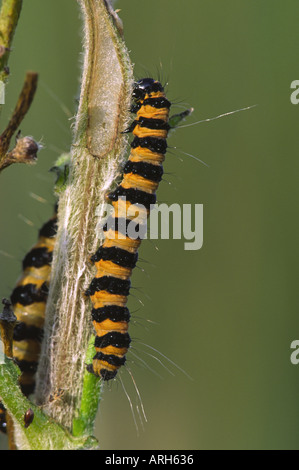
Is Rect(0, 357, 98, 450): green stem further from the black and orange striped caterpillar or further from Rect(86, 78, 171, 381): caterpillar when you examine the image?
the black and orange striped caterpillar

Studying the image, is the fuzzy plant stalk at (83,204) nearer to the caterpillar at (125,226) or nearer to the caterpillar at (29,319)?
the caterpillar at (125,226)

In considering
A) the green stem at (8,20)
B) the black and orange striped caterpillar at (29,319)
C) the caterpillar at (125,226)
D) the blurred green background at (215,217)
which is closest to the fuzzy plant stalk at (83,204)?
the caterpillar at (125,226)

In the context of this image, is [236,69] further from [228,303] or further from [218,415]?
[218,415]

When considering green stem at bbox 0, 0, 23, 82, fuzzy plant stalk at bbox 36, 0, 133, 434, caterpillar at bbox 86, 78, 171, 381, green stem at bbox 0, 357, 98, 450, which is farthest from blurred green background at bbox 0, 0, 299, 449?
green stem at bbox 0, 0, 23, 82

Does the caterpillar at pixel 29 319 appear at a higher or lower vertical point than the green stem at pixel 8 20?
lower

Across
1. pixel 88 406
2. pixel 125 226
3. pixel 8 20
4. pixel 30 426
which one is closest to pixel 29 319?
pixel 125 226
